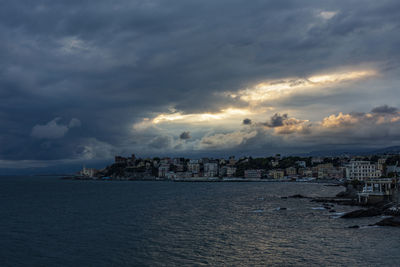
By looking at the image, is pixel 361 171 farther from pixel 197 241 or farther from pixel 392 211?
pixel 197 241

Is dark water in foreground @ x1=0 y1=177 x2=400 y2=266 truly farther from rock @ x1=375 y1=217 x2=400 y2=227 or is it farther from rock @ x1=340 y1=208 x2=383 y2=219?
rock @ x1=375 y1=217 x2=400 y2=227

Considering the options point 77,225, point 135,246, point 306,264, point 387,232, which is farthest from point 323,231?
point 77,225

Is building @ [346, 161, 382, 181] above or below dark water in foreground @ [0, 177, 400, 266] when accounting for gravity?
above

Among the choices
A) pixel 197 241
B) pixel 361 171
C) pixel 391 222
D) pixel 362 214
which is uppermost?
pixel 361 171

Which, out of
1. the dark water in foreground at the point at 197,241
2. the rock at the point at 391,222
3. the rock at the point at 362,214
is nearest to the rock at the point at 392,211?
the rock at the point at 362,214

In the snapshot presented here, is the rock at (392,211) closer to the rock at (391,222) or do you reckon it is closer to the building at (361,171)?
the rock at (391,222)

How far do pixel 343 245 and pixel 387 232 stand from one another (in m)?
9.79

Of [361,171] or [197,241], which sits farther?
[361,171]

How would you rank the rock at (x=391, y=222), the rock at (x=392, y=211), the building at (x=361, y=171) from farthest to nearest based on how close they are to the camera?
the building at (x=361, y=171)
the rock at (x=392, y=211)
the rock at (x=391, y=222)

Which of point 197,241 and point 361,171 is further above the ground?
point 361,171

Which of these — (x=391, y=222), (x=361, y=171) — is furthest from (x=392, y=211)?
(x=361, y=171)

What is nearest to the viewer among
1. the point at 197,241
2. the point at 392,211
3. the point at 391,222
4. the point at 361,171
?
the point at 197,241

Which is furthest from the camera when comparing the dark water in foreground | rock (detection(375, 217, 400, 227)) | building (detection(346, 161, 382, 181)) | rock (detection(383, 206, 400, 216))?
building (detection(346, 161, 382, 181))

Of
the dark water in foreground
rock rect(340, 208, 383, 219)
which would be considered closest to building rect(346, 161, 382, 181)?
rock rect(340, 208, 383, 219)
